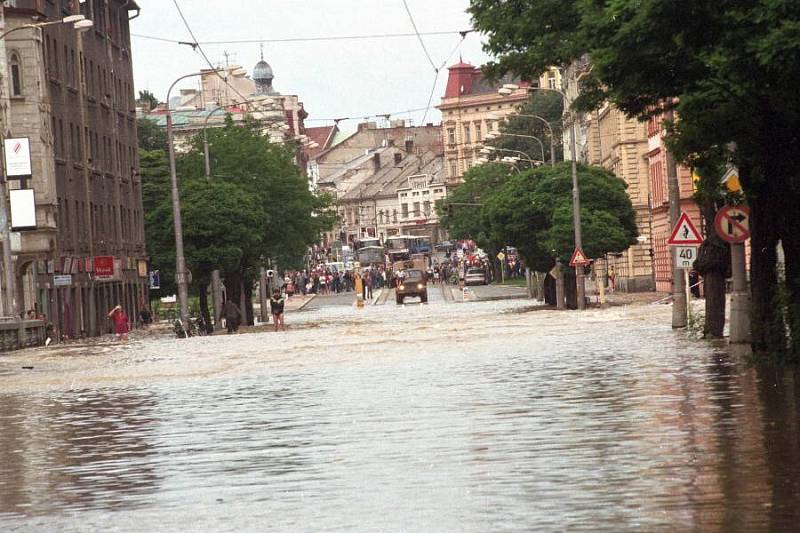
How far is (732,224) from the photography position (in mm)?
30234

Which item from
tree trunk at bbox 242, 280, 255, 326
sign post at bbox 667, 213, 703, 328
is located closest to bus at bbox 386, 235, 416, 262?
tree trunk at bbox 242, 280, 255, 326

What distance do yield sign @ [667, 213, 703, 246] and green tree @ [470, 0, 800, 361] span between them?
9.25 meters

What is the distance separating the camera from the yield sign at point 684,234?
3831cm

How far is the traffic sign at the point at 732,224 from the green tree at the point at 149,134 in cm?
10641

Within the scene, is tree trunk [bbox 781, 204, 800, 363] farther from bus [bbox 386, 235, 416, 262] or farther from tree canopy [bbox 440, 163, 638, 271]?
bus [bbox 386, 235, 416, 262]

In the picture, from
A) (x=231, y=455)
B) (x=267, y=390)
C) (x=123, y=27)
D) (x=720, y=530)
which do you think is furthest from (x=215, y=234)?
(x=720, y=530)

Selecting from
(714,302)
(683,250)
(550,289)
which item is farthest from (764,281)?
(550,289)

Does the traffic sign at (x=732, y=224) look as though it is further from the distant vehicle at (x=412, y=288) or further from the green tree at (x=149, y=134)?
the green tree at (x=149, y=134)

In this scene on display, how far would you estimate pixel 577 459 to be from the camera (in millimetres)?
14297

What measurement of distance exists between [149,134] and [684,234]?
330ft

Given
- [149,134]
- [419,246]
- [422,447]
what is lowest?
[422,447]

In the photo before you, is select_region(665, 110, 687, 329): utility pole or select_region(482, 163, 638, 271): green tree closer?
select_region(665, 110, 687, 329): utility pole

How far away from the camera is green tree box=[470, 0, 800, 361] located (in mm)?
21744

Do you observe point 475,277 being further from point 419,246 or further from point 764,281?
point 764,281
